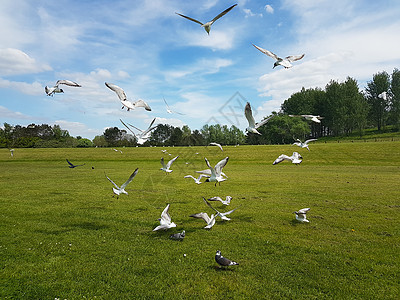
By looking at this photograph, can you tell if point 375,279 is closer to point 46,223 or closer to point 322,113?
point 46,223

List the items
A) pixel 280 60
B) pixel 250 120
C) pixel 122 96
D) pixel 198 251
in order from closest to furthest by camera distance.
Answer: pixel 198 251, pixel 122 96, pixel 280 60, pixel 250 120

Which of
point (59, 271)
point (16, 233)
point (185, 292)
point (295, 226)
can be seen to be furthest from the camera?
point (295, 226)

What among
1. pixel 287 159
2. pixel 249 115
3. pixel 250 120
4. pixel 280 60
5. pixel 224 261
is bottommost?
pixel 224 261

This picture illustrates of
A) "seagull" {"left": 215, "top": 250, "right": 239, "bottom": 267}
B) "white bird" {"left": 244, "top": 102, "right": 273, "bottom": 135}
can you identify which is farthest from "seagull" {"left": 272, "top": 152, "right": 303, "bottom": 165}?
"seagull" {"left": 215, "top": 250, "right": 239, "bottom": 267}

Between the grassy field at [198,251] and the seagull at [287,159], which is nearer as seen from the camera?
the grassy field at [198,251]

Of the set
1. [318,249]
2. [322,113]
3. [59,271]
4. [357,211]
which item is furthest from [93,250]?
[322,113]

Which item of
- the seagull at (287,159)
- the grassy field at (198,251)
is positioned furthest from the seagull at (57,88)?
the seagull at (287,159)

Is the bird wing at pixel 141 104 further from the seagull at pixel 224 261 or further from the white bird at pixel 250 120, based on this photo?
the seagull at pixel 224 261

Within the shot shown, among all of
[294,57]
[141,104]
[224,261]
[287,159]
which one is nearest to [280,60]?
[294,57]

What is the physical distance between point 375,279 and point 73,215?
9847mm

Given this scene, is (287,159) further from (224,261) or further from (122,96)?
(122,96)

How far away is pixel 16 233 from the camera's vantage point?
7.50 m

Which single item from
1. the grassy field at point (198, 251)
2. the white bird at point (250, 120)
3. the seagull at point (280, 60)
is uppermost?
the seagull at point (280, 60)

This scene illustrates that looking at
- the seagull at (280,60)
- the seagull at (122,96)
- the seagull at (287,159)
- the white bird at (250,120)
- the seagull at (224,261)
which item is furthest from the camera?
the seagull at (287,159)
